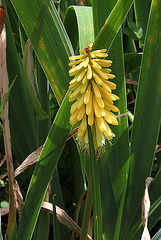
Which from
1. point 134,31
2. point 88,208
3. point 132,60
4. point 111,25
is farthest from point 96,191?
point 134,31

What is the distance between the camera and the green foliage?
2.48 feet

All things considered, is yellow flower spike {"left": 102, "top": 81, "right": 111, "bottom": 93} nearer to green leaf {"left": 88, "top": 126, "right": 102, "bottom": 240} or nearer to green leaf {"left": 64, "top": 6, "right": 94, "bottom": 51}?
green leaf {"left": 88, "top": 126, "right": 102, "bottom": 240}

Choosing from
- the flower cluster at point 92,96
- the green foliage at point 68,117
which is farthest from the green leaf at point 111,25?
the flower cluster at point 92,96

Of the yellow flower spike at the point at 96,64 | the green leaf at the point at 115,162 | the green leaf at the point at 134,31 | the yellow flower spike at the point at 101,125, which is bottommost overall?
the green leaf at the point at 115,162

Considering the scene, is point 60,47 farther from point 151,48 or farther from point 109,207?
point 109,207

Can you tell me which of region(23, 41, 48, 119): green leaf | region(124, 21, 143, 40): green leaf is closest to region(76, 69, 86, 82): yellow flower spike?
region(23, 41, 48, 119): green leaf

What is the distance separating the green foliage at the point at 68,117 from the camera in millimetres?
755

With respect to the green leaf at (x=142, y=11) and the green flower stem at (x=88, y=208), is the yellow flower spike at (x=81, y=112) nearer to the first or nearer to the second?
the green flower stem at (x=88, y=208)

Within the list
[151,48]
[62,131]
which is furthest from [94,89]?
[151,48]

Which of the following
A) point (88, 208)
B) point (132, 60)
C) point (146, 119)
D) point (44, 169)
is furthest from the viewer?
point (132, 60)

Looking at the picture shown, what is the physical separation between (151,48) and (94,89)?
346 millimetres

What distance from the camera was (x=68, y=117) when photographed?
724 millimetres

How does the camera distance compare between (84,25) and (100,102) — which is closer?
(100,102)

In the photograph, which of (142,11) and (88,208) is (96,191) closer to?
(88,208)
